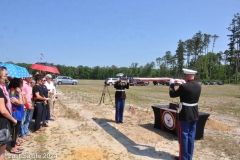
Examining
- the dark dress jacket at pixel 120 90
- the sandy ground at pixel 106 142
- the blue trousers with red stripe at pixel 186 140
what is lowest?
the sandy ground at pixel 106 142

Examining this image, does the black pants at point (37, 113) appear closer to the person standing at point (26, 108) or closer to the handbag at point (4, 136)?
the person standing at point (26, 108)

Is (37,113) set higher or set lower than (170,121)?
higher

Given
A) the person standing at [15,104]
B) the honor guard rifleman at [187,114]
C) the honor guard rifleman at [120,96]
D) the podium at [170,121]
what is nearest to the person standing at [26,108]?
the person standing at [15,104]

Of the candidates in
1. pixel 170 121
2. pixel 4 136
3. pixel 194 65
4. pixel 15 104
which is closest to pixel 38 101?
pixel 15 104

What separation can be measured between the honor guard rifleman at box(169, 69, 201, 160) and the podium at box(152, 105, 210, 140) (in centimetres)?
141

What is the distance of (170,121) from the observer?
607 centimetres

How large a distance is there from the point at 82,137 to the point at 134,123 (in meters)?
2.30

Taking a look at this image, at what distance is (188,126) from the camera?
4336mm

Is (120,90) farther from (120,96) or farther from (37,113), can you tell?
(37,113)

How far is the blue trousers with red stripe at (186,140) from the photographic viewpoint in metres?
4.24

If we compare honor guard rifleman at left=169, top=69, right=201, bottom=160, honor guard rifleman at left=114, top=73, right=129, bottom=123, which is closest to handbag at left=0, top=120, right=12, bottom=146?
honor guard rifleman at left=169, top=69, right=201, bottom=160

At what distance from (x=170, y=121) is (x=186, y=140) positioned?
71.8 inches

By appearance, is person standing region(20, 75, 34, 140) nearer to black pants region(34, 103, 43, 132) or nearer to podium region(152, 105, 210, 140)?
black pants region(34, 103, 43, 132)

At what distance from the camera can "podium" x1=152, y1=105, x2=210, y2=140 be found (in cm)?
569
